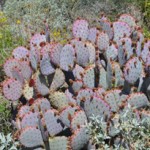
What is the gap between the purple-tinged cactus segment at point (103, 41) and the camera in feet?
12.8

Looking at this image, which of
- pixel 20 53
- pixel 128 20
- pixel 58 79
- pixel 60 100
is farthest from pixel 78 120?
pixel 128 20

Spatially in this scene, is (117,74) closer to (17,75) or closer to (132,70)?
(132,70)

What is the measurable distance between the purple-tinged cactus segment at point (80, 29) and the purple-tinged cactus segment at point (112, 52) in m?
0.25

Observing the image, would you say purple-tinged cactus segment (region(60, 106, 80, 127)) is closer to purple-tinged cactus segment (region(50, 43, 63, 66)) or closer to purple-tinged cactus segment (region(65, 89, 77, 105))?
purple-tinged cactus segment (region(65, 89, 77, 105))

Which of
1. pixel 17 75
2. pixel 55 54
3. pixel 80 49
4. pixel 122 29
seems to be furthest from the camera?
pixel 122 29

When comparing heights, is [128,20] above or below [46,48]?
above

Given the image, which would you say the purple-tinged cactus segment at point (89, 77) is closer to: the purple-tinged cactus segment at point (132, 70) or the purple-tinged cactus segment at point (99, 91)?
the purple-tinged cactus segment at point (99, 91)

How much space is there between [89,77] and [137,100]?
41cm

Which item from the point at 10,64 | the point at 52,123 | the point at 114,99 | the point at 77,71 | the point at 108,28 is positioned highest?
the point at 108,28

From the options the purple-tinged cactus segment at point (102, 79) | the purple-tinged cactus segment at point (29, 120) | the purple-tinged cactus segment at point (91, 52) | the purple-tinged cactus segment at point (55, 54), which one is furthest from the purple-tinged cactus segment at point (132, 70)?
the purple-tinged cactus segment at point (29, 120)

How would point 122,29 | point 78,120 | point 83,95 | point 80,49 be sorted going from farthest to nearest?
point 122,29 → point 80,49 → point 83,95 → point 78,120

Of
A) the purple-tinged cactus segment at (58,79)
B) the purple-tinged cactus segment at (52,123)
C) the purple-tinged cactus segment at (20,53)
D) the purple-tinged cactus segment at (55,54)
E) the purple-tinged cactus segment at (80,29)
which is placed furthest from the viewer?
the purple-tinged cactus segment at (20,53)

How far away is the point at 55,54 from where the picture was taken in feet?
12.1

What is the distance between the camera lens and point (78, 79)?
383cm
